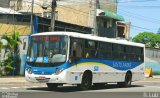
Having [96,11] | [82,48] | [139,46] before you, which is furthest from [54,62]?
[96,11]

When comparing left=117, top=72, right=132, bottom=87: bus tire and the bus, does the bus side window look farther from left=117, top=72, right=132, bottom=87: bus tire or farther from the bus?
left=117, top=72, right=132, bottom=87: bus tire

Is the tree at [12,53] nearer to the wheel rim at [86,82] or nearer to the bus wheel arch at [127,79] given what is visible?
the bus wheel arch at [127,79]

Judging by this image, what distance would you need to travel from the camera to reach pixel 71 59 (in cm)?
2281

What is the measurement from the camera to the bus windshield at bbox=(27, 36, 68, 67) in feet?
73.9

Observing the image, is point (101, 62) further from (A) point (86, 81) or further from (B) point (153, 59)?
(B) point (153, 59)

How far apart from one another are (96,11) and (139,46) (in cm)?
2714

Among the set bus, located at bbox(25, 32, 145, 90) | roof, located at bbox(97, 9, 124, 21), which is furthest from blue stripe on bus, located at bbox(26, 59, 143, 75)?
roof, located at bbox(97, 9, 124, 21)

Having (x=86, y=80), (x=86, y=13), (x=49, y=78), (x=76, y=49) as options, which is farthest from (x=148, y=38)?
(x=49, y=78)

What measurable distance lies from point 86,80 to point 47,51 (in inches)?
116

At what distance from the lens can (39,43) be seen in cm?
2336

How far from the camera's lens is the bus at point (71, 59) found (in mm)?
22484

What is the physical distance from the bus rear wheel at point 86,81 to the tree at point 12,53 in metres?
17.6

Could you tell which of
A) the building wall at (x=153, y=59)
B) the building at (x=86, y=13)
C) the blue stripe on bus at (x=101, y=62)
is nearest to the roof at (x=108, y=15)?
the building at (x=86, y=13)

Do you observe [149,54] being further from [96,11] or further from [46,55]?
[46,55]
